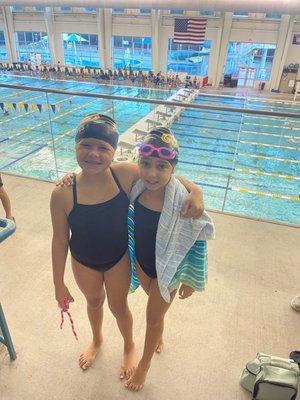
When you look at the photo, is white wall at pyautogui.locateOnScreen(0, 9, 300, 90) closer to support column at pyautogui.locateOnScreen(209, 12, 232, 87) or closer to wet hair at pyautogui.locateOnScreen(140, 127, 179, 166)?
support column at pyautogui.locateOnScreen(209, 12, 232, 87)

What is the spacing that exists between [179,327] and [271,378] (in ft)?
1.73

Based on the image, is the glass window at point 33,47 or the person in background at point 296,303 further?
the glass window at point 33,47

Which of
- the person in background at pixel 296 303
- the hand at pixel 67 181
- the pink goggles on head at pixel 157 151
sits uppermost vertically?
the pink goggles on head at pixel 157 151

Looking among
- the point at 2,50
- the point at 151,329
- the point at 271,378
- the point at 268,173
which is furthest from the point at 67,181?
the point at 2,50

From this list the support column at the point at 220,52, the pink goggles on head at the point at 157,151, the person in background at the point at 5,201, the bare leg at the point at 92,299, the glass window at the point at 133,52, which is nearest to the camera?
the pink goggles on head at the point at 157,151

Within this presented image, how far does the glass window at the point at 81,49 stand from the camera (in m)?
14.4

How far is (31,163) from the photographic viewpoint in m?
5.85

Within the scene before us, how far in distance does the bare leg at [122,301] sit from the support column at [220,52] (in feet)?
44.2

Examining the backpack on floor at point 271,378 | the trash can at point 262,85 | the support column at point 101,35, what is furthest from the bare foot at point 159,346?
the support column at point 101,35

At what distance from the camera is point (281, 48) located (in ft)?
40.1

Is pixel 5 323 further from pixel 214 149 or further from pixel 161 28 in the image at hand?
pixel 161 28

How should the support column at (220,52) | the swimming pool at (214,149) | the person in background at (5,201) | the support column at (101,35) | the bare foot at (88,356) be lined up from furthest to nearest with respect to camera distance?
the support column at (101,35) < the support column at (220,52) < the swimming pool at (214,149) < the person in background at (5,201) < the bare foot at (88,356)

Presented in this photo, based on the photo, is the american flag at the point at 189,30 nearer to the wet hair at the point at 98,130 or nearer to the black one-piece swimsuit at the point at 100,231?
the wet hair at the point at 98,130

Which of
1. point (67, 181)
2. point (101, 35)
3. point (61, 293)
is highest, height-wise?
point (101, 35)
